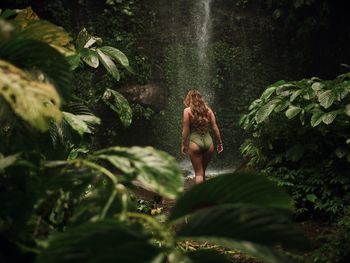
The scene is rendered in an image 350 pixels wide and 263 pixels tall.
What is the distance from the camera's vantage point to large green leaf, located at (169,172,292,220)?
703mm

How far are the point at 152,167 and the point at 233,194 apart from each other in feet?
0.53

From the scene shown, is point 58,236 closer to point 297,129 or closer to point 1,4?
point 297,129

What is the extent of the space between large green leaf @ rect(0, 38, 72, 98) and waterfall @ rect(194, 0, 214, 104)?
9.60 metres

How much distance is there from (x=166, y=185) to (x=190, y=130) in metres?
4.15

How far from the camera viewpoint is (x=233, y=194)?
723 mm

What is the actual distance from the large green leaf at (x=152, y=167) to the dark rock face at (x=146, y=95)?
885 cm

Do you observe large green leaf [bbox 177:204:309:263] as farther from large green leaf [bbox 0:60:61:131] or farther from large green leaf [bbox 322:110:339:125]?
large green leaf [bbox 322:110:339:125]

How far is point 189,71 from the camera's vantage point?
10516 millimetres

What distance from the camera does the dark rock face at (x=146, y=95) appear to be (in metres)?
9.58

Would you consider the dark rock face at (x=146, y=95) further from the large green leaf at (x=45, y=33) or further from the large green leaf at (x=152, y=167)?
the large green leaf at (x=152, y=167)

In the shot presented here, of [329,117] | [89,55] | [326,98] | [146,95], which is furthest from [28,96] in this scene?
[146,95]

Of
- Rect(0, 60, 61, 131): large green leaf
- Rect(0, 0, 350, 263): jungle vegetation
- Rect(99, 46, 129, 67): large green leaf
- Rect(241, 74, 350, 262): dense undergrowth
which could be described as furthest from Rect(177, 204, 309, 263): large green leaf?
Rect(241, 74, 350, 262): dense undergrowth

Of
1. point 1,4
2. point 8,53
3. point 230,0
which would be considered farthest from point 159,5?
point 8,53

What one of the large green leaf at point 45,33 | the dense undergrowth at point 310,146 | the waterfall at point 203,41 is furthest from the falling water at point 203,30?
the large green leaf at point 45,33
